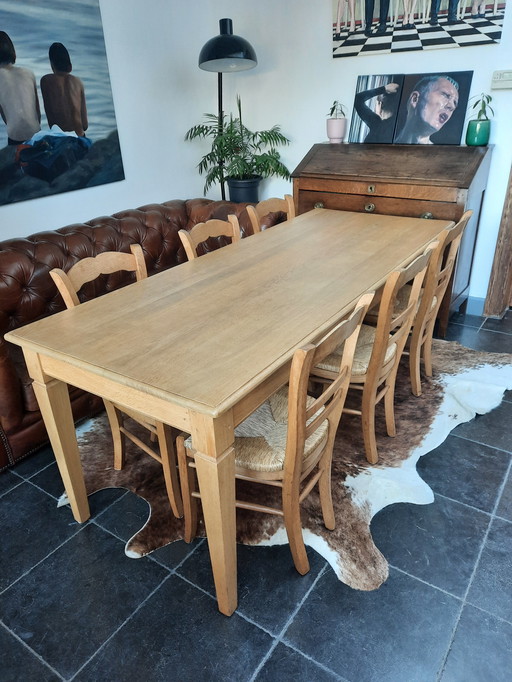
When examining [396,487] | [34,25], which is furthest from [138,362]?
[34,25]

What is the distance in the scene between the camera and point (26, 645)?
4.61 feet

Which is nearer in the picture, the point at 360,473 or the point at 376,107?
the point at 360,473

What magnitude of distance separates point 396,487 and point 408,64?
2.66 m

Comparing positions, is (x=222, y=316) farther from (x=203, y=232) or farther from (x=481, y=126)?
(x=481, y=126)

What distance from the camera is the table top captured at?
1265 millimetres

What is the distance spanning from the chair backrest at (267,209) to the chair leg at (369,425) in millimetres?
1252

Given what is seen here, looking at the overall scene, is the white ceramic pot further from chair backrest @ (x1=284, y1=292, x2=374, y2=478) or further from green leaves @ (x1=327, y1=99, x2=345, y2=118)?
chair backrest @ (x1=284, y1=292, x2=374, y2=478)

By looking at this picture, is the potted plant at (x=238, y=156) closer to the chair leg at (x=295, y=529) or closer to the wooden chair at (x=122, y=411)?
the wooden chair at (x=122, y=411)

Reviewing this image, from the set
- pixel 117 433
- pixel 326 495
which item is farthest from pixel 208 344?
pixel 117 433

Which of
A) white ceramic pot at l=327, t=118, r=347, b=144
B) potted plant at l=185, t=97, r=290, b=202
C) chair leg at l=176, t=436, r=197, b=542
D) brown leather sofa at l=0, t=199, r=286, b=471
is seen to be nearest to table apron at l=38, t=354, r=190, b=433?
chair leg at l=176, t=436, r=197, b=542

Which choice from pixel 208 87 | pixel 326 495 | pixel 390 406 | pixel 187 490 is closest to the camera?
pixel 187 490

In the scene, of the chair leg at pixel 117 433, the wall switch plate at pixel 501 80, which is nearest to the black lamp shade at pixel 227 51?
the wall switch plate at pixel 501 80

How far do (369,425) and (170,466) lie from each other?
82cm

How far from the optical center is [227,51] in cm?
296
